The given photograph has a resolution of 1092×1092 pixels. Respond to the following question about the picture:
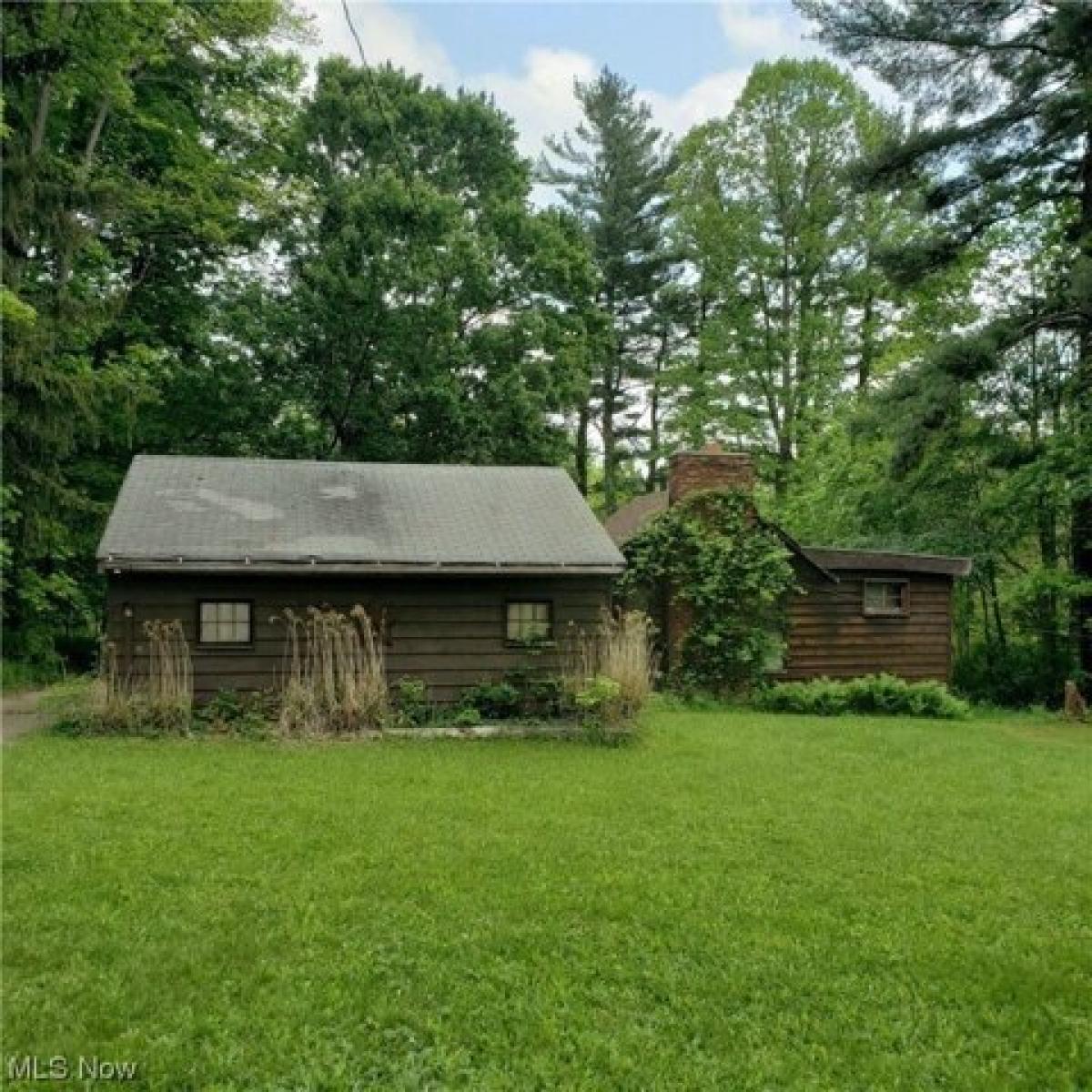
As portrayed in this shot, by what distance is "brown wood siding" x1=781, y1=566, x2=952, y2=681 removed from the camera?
15.4 metres

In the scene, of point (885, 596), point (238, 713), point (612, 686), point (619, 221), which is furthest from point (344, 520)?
point (619, 221)

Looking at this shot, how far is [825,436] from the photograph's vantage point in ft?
73.8

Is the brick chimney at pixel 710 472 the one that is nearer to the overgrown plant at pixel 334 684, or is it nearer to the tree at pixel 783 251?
the overgrown plant at pixel 334 684

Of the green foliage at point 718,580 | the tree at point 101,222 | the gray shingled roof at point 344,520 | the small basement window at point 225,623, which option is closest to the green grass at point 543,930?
the small basement window at point 225,623

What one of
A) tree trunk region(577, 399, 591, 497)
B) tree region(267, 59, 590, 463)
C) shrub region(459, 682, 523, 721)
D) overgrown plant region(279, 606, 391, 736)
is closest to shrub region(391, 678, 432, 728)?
overgrown plant region(279, 606, 391, 736)

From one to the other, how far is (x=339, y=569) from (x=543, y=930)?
7409 millimetres

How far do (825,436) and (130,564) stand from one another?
17.3 metres

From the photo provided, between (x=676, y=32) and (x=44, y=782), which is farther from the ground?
(x=676, y=32)

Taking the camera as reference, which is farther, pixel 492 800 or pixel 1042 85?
pixel 1042 85

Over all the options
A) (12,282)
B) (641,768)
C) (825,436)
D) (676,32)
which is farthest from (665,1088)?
(825,436)

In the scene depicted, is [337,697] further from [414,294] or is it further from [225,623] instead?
[414,294]

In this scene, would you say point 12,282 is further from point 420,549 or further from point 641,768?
point 641,768

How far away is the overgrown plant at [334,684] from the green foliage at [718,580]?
541cm

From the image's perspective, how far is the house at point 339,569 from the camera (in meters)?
10.7
